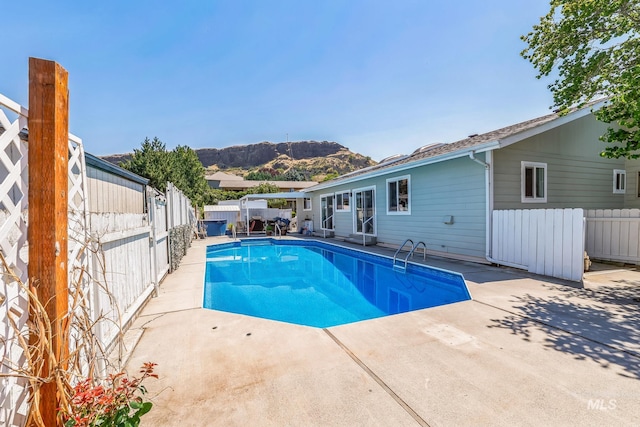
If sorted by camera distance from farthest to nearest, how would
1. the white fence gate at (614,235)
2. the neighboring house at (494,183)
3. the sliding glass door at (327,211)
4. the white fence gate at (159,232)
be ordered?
the sliding glass door at (327,211), the neighboring house at (494,183), the white fence gate at (614,235), the white fence gate at (159,232)

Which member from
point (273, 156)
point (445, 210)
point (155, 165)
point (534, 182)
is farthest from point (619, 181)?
point (273, 156)

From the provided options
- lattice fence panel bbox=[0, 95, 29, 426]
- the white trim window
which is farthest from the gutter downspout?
lattice fence panel bbox=[0, 95, 29, 426]

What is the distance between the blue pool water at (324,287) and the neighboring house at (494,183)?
1.67 meters

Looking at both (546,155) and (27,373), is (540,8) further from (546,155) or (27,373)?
(27,373)

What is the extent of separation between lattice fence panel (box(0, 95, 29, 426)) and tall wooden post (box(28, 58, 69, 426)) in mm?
97

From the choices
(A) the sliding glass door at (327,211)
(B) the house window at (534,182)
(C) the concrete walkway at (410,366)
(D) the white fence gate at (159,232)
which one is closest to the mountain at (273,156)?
(A) the sliding glass door at (327,211)

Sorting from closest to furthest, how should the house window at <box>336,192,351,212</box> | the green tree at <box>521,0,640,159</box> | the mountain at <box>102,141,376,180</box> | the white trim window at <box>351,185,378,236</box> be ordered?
1. the green tree at <box>521,0,640,159</box>
2. the white trim window at <box>351,185,378,236</box>
3. the house window at <box>336,192,351,212</box>
4. the mountain at <box>102,141,376,180</box>

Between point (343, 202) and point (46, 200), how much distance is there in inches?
533

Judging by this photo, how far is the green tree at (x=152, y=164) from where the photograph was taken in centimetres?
1688

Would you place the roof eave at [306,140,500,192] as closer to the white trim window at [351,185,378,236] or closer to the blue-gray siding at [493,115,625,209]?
the blue-gray siding at [493,115,625,209]

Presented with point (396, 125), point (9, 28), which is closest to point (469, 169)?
point (9, 28)

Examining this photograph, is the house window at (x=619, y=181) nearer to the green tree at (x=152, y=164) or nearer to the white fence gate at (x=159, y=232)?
the white fence gate at (x=159, y=232)

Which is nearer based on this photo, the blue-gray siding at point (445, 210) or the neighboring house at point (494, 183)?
the neighboring house at point (494, 183)

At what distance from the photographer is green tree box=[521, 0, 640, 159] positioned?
20.8 feet
